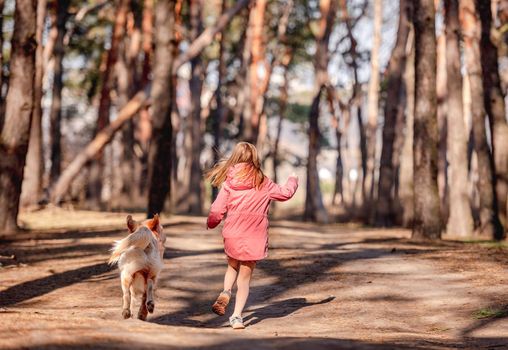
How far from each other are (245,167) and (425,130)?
9.75 metres

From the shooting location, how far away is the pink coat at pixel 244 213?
8906 millimetres

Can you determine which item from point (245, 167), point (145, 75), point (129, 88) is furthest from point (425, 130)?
point (129, 88)

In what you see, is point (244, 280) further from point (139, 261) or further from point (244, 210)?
point (139, 261)

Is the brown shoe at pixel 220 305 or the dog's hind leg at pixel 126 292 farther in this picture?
the brown shoe at pixel 220 305

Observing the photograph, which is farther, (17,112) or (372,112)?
(372,112)

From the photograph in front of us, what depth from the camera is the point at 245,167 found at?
8977mm

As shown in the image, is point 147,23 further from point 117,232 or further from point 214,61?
point 117,232

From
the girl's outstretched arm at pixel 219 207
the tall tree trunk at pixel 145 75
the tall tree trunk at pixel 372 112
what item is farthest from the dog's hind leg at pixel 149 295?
Answer: the tall tree trunk at pixel 372 112

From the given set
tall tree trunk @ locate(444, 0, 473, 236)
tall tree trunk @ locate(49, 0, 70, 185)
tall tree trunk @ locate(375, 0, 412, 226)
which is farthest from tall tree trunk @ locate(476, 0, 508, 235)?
tall tree trunk @ locate(49, 0, 70, 185)

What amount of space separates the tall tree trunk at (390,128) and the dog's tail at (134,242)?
1985cm

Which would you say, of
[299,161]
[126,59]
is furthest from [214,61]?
[126,59]

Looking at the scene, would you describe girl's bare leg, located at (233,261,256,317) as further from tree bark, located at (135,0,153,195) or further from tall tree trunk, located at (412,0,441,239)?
tree bark, located at (135,0,153,195)

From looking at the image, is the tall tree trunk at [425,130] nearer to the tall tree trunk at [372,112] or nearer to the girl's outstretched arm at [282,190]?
the girl's outstretched arm at [282,190]

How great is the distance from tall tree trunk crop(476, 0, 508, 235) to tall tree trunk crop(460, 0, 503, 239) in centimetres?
14
